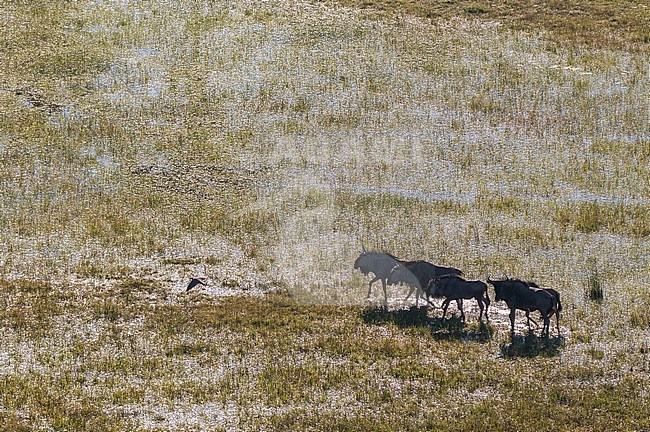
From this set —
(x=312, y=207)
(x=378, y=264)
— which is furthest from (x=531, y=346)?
(x=312, y=207)

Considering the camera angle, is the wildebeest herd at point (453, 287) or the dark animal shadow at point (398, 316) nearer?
the wildebeest herd at point (453, 287)

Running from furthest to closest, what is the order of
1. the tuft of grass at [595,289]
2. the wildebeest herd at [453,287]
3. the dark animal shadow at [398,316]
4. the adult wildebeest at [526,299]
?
the tuft of grass at [595,289] → the dark animal shadow at [398,316] → the wildebeest herd at [453,287] → the adult wildebeest at [526,299]

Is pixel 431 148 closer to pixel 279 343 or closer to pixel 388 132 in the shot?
pixel 388 132

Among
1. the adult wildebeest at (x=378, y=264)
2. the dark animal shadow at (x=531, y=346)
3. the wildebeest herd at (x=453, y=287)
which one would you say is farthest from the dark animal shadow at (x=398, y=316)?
the dark animal shadow at (x=531, y=346)

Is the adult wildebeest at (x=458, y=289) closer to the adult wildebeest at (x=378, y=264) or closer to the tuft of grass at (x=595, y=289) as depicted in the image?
the adult wildebeest at (x=378, y=264)

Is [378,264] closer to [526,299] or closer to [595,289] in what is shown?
[526,299]

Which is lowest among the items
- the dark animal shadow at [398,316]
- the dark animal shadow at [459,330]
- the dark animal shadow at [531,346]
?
the dark animal shadow at [398,316]
